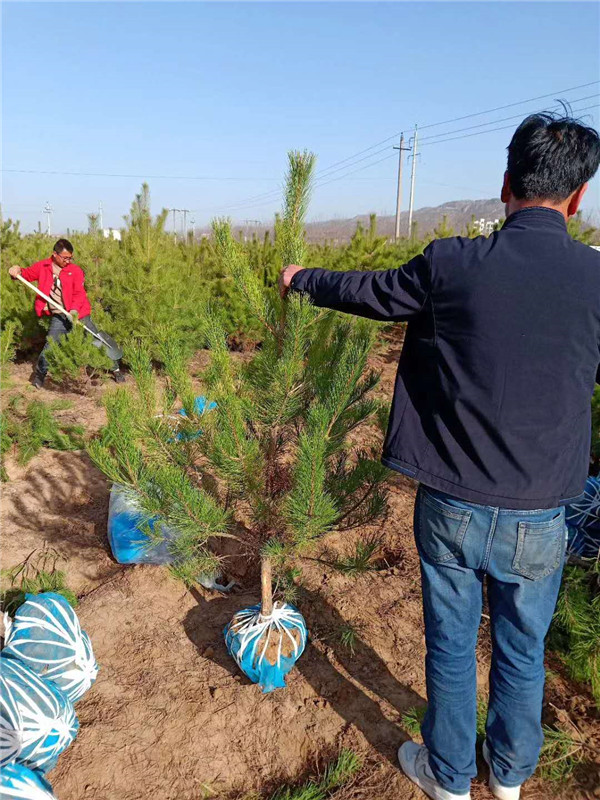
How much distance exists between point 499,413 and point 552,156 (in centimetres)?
62

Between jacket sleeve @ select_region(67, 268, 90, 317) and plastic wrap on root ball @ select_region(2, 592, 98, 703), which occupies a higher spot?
jacket sleeve @ select_region(67, 268, 90, 317)

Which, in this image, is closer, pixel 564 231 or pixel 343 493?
pixel 564 231

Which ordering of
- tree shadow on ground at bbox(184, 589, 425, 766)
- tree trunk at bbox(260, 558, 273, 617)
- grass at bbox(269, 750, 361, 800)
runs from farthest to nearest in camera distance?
tree trunk at bbox(260, 558, 273, 617) → tree shadow on ground at bbox(184, 589, 425, 766) → grass at bbox(269, 750, 361, 800)

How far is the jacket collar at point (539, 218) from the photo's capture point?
52.4 inches

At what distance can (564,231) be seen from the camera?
1362 millimetres

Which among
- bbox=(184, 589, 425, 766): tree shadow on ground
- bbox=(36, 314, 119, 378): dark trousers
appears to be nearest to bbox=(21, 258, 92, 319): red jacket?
bbox=(36, 314, 119, 378): dark trousers

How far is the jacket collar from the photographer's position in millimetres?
1332

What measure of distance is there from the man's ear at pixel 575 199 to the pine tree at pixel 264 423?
72 cm

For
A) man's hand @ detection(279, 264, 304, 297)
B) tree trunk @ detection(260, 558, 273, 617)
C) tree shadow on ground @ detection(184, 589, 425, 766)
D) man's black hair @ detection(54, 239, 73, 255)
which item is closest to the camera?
man's hand @ detection(279, 264, 304, 297)

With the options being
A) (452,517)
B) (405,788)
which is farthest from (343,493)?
(405,788)

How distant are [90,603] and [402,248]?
8.99 meters

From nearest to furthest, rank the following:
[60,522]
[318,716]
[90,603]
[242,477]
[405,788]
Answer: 1. [405,788]
2. [242,477]
3. [318,716]
4. [90,603]
5. [60,522]

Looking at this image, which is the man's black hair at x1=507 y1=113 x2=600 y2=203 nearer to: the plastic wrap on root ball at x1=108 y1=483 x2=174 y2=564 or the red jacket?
the plastic wrap on root ball at x1=108 y1=483 x2=174 y2=564

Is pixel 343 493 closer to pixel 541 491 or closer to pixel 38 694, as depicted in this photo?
pixel 541 491
